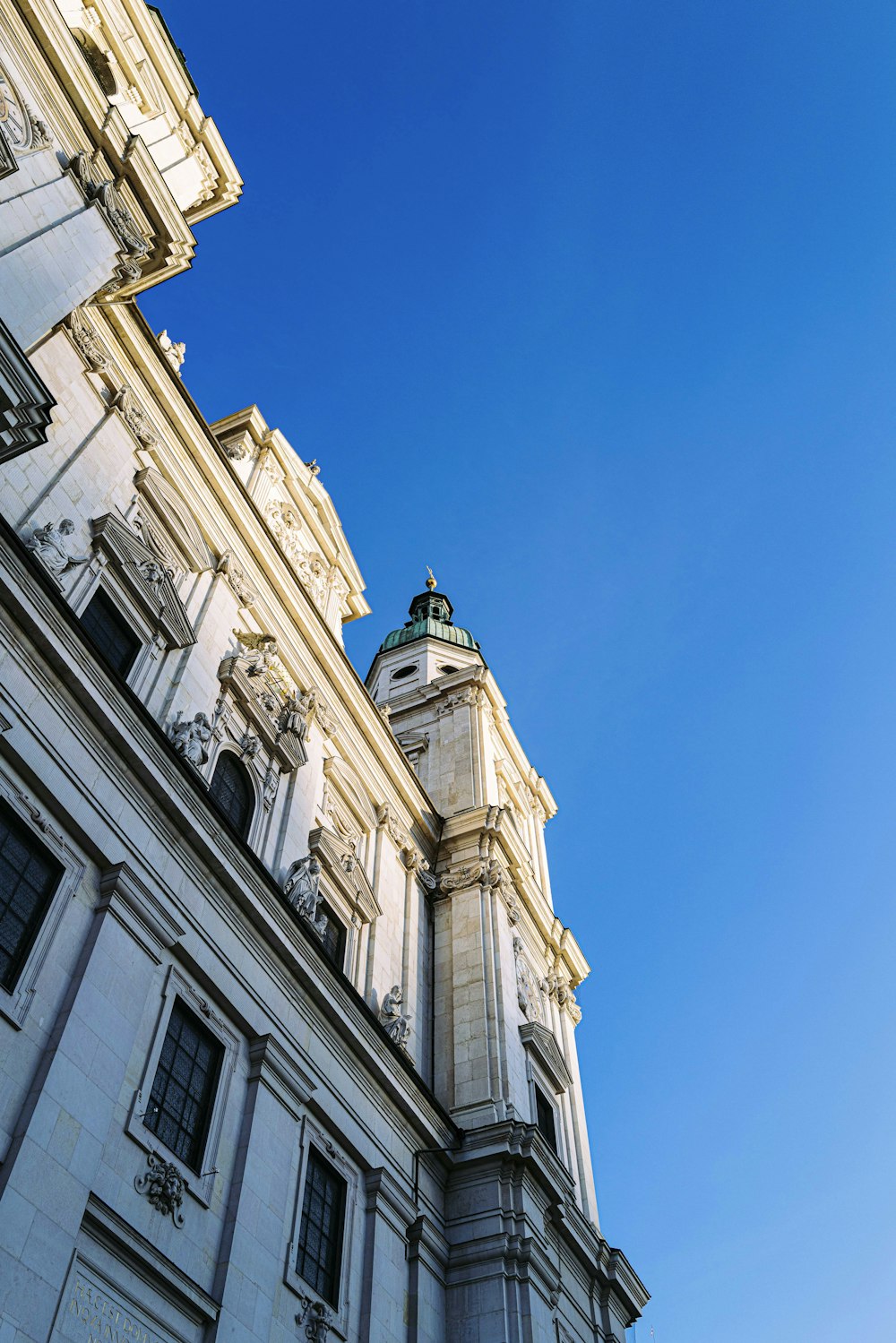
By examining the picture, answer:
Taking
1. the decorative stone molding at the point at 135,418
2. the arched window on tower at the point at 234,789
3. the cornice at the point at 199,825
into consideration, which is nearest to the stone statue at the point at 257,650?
the arched window on tower at the point at 234,789

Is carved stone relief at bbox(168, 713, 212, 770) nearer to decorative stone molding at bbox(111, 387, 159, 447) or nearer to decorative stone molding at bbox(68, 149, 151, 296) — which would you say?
decorative stone molding at bbox(111, 387, 159, 447)

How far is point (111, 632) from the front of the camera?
20.3 metres

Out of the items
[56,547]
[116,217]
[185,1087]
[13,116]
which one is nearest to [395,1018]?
[185,1087]

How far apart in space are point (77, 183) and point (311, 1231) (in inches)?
674

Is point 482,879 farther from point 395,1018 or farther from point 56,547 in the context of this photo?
point 56,547

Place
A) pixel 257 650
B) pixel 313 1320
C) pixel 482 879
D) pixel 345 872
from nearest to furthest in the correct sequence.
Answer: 1. pixel 313 1320
2. pixel 257 650
3. pixel 345 872
4. pixel 482 879

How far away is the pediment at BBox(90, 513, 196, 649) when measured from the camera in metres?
20.3

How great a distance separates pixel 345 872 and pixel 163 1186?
36.2 feet

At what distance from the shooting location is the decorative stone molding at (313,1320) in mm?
17891

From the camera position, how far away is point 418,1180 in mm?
23500

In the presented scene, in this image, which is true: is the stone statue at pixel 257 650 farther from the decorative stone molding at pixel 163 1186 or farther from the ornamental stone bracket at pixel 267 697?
the decorative stone molding at pixel 163 1186

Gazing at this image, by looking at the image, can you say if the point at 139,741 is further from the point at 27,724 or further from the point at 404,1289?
the point at 404,1289

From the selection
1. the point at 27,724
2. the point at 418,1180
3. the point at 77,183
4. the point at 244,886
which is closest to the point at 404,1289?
the point at 418,1180

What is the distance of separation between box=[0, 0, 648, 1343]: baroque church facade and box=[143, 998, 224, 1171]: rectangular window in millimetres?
70
